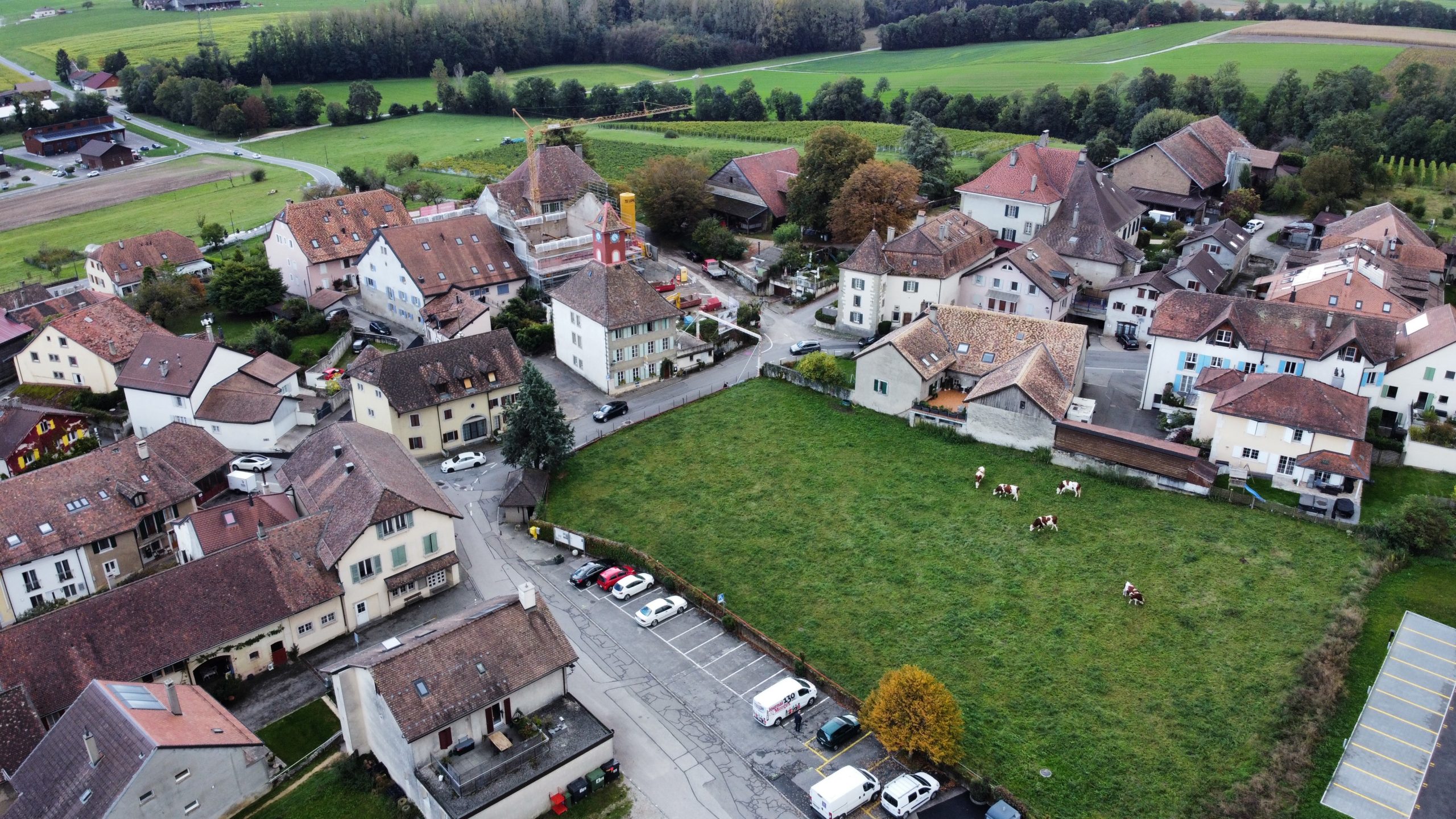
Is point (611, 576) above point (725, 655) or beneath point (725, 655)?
above

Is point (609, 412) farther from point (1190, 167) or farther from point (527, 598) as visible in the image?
point (1190, 167)

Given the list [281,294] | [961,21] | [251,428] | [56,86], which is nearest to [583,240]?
[281,294]

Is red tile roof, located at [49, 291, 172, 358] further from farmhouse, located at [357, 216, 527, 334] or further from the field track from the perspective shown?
the field track

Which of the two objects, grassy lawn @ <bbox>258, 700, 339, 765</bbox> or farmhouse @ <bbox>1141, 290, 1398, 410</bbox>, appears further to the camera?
farmhouse @ <bbox>1141, 290, 1398, 410</bbox>

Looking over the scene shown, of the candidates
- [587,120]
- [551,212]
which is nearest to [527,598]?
[551,212]

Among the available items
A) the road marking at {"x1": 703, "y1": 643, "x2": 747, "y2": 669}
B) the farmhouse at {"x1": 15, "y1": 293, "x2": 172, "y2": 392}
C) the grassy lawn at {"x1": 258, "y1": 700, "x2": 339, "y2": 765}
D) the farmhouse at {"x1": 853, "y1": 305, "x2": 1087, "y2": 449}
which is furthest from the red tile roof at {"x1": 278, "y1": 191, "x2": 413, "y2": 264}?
the road marking at {"x1": 703, "y1": 643, "x2": 747, "y2": 669}

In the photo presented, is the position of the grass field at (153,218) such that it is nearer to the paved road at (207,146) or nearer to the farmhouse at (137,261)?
the paved road at (207,146)
